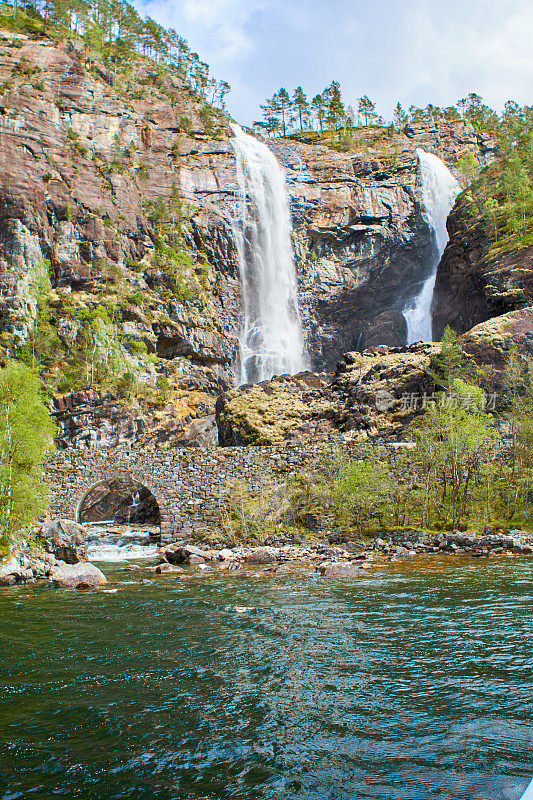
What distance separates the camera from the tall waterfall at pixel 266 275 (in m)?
62.5

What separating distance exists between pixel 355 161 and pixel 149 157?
2776 centimetres

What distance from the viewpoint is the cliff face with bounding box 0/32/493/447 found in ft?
176

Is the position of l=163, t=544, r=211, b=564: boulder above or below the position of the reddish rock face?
below

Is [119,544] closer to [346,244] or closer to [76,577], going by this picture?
[76,577]

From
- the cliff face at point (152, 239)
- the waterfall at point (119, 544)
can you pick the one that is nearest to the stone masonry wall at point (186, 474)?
the waterfall at point (119, 544)

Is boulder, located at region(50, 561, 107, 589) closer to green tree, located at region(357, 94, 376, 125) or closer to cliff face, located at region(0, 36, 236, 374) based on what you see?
cliff face, located at region(0, 36, 236, 374)

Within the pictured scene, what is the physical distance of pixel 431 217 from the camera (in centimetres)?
6962

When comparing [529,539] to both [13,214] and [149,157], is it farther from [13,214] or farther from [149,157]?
[149,157]

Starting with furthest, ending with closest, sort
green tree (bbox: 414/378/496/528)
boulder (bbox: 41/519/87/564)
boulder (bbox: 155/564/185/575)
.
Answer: green tree (bbox: 414/378/496/528)
boulder (bbox: 41/519/87/564)
boulder (bbox: 155/564/185/575)

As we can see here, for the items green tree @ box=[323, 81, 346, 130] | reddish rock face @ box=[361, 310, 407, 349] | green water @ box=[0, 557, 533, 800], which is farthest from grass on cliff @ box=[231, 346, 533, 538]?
green tree @ box=[323, 81, 346, 130]

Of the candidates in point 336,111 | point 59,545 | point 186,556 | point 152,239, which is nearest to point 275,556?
point 186,556

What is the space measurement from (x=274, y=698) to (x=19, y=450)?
1694 cm

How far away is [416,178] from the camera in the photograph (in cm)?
7212

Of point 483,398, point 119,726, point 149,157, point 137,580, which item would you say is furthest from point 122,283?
point 119,726
